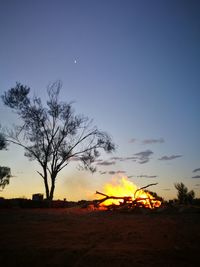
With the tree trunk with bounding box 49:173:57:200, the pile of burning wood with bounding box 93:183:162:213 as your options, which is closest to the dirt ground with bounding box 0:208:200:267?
the pile of burning wood with bounding box 93:183:162:213

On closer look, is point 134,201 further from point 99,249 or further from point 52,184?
point 52,184

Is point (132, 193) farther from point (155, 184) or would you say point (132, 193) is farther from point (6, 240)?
point (6, 240)

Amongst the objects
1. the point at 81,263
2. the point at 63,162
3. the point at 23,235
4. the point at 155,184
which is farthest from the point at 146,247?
the point at 63,162

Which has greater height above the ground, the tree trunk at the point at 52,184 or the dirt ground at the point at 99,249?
the tree trunk at the point at 52,184

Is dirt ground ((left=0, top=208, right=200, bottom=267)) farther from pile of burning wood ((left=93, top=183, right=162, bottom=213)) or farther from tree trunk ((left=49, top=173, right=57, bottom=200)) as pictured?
tree trunk ((left=49, top=173, right=57, bottom=200))

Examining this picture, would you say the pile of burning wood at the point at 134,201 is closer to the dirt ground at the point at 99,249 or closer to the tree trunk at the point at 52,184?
the dirt ground at the point at 99,249

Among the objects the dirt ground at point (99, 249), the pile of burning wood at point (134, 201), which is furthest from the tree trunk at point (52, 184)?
the dirt ground at point (99, 249)

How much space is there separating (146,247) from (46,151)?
835 inches

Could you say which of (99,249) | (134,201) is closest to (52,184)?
(134,201)

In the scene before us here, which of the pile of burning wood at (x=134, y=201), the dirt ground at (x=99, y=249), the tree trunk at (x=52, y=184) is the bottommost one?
the dirt ground at (x=99, y=249)

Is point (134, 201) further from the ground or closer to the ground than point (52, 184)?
closer to the ground

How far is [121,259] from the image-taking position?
3.64 meters

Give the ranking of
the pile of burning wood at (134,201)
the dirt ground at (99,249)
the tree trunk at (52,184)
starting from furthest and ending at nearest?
the tree trunk at (52,184), the pile of burning wood at (134,201), the dirt ground at (99,249)

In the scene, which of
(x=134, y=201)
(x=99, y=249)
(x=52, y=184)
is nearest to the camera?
(x=99, y=249)
